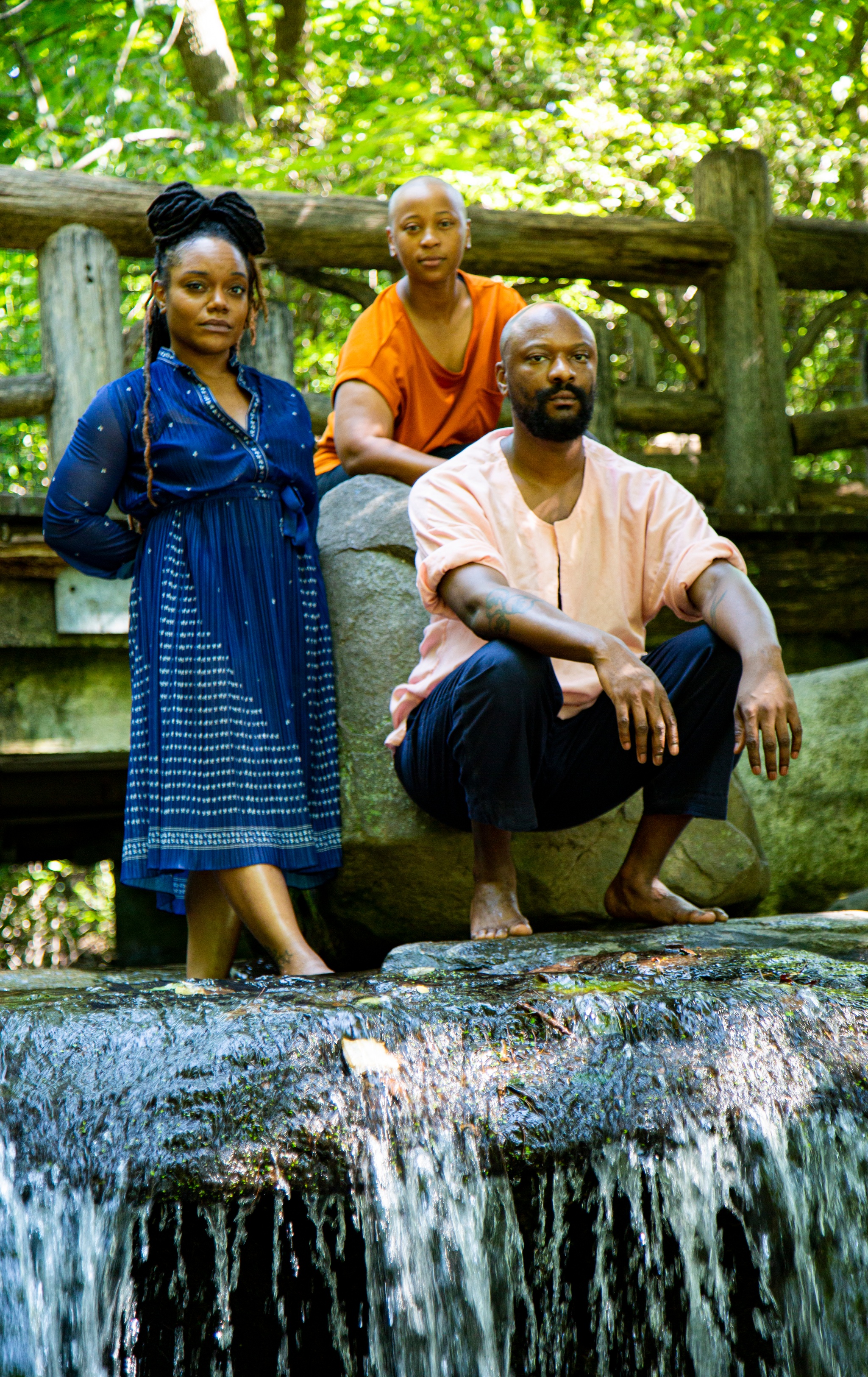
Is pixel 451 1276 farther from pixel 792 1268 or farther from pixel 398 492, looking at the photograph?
pixel 398 492

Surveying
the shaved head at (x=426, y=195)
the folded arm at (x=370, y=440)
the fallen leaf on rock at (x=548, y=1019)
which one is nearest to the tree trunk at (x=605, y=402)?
the shaved head at (x=426, y=195)

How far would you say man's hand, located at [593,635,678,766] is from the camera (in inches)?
105

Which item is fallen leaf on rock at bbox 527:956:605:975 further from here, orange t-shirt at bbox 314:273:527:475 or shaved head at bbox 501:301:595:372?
orange t-shirt at bbox 314:273:527:475

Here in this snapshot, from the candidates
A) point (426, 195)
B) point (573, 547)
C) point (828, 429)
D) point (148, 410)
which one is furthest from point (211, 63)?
point (573, 547)

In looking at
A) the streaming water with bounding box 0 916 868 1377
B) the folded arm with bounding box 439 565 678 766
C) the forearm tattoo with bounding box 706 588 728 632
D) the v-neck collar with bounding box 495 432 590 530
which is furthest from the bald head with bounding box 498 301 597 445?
the streaming water with bounding box 0 916 868 1377

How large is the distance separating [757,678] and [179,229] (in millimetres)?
1778

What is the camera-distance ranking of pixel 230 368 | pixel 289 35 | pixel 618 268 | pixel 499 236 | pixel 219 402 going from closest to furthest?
pixel 219 402 < pixel 230 368 < pixel 499 236 < pixel 618 268 < pixel 289 35

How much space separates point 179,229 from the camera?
3.20 meters

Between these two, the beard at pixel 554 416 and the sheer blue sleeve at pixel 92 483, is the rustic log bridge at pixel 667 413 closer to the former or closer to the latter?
the sheer blue sleeve at pixel 92 483

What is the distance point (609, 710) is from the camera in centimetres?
299

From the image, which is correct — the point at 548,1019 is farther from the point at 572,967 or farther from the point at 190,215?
the point at 190,215

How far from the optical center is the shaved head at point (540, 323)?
307 cm

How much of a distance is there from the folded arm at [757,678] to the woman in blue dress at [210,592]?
3.45ft

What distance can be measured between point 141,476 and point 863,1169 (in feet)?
7.22
